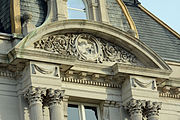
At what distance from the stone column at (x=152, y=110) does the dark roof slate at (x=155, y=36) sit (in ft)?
10.8

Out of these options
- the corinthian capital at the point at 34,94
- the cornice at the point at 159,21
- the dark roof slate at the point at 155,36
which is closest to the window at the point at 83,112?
the corinthian capital at the point at 34,94

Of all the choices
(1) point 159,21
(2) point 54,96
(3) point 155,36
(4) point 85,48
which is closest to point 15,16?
(4) point 85,48

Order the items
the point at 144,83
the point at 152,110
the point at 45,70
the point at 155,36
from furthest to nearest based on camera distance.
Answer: the point at 155,36 → the point at 144,83 → the point at 152,110 → the point at 45,70

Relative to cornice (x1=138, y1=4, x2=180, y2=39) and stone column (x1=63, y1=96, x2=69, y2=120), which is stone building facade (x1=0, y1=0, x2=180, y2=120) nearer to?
stone column (x1=63, y1=96, x2=69, y2=120)

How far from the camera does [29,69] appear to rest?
1223 inches

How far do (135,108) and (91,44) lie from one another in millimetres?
2875

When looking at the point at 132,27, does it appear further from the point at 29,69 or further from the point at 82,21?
the point at 29,69

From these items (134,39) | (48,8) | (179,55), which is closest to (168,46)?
(179,55)

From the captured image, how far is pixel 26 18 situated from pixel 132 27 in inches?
193

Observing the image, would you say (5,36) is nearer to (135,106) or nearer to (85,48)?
(85,48)

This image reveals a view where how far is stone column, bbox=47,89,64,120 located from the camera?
101 feet

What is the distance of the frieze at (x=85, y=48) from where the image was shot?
105 feet

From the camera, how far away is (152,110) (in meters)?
32.9

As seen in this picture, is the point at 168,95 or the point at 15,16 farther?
the point at 168,95
